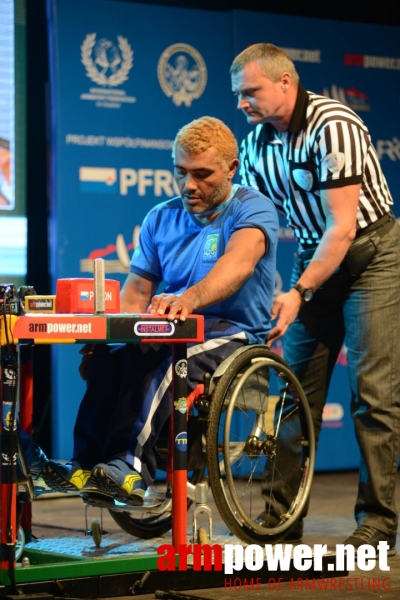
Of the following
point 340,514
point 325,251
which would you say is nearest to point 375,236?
point 325,251

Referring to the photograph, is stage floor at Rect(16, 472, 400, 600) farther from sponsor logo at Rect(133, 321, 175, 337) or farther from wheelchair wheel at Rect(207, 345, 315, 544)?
sponsor logo at Rect(133, 321, 175, 337)

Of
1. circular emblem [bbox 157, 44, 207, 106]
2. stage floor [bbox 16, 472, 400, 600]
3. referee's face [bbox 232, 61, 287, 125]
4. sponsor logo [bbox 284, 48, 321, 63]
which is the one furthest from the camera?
sponsor logo [bbox 284, 48, 321, 63]

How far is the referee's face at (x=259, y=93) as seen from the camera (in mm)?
3385

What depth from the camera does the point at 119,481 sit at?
2.67 meters

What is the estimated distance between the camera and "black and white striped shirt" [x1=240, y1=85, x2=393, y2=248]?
333 centimetres

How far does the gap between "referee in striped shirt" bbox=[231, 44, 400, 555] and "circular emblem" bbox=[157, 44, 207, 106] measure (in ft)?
5.71

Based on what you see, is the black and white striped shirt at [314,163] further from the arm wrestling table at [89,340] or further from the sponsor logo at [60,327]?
the sponsor logo at [60,327]

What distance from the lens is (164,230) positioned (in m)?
3.27

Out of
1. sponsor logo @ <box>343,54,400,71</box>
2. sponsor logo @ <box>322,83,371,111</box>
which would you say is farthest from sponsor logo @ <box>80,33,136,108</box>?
sponsor logo @ <box>343,54,400,71</box>

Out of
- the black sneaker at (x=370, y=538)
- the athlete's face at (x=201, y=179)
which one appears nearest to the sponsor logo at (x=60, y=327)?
the athlete's face at (x=201, y=179)

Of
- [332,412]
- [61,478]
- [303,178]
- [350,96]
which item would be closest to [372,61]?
[350,96]

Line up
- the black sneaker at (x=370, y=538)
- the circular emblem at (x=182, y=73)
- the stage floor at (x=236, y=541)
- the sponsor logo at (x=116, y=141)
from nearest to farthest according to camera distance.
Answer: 1. the stage floor at (x=236, y=541)
2. the black sneaker at (x=370, y=538)
3. the sponsor logo at (x=116, y=141)
4. the circular emblem at (x=182, y=73)

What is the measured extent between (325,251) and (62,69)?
2.13 meters

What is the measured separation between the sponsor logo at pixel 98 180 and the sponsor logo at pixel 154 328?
240cm
